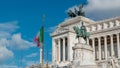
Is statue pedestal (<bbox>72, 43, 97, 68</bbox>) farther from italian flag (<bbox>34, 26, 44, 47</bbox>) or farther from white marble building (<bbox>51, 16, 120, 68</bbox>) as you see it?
white marble building (<bbox>51, 16, 120, 68</bbox>)

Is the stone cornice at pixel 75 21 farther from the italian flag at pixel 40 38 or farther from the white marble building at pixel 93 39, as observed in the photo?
the italian flag at pixel 40 38

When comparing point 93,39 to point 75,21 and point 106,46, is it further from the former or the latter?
point 75,21

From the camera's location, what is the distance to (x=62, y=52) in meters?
73.6

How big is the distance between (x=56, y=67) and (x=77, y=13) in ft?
70.4

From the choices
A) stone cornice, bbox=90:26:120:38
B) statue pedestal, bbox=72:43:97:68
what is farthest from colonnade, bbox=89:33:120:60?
statue pedestal, bbox=72:43:97:68

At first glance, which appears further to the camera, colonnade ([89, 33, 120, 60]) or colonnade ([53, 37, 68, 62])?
colonnade ([53, 37, 68, 62])

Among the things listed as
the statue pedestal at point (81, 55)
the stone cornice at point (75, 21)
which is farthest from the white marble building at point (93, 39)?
the statue pedestal at point (81, 55)

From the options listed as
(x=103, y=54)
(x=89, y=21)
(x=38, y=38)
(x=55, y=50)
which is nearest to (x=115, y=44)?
(x=103, y=54)

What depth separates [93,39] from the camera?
7000cm

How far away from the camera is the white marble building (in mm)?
65812

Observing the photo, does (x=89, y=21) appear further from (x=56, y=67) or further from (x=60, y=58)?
(x=56, y=67)

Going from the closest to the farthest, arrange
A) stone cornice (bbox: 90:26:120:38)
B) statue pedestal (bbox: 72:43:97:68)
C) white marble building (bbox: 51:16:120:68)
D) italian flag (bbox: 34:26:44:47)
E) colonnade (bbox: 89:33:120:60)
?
italian flag (bbox: 34:26:44:47), statue pedestal (bbox: 72:43:97:68), stone cornice (bbox: 90:26:120:38), colonnade (bbox: 89:33:120:60), white marble building (bbox: 51:16:120:68)

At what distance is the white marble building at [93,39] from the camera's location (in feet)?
216

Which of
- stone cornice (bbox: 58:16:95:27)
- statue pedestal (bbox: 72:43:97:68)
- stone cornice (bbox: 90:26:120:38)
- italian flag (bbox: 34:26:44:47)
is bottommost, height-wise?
statue pedestal (bbox: 72:43:97:68)
